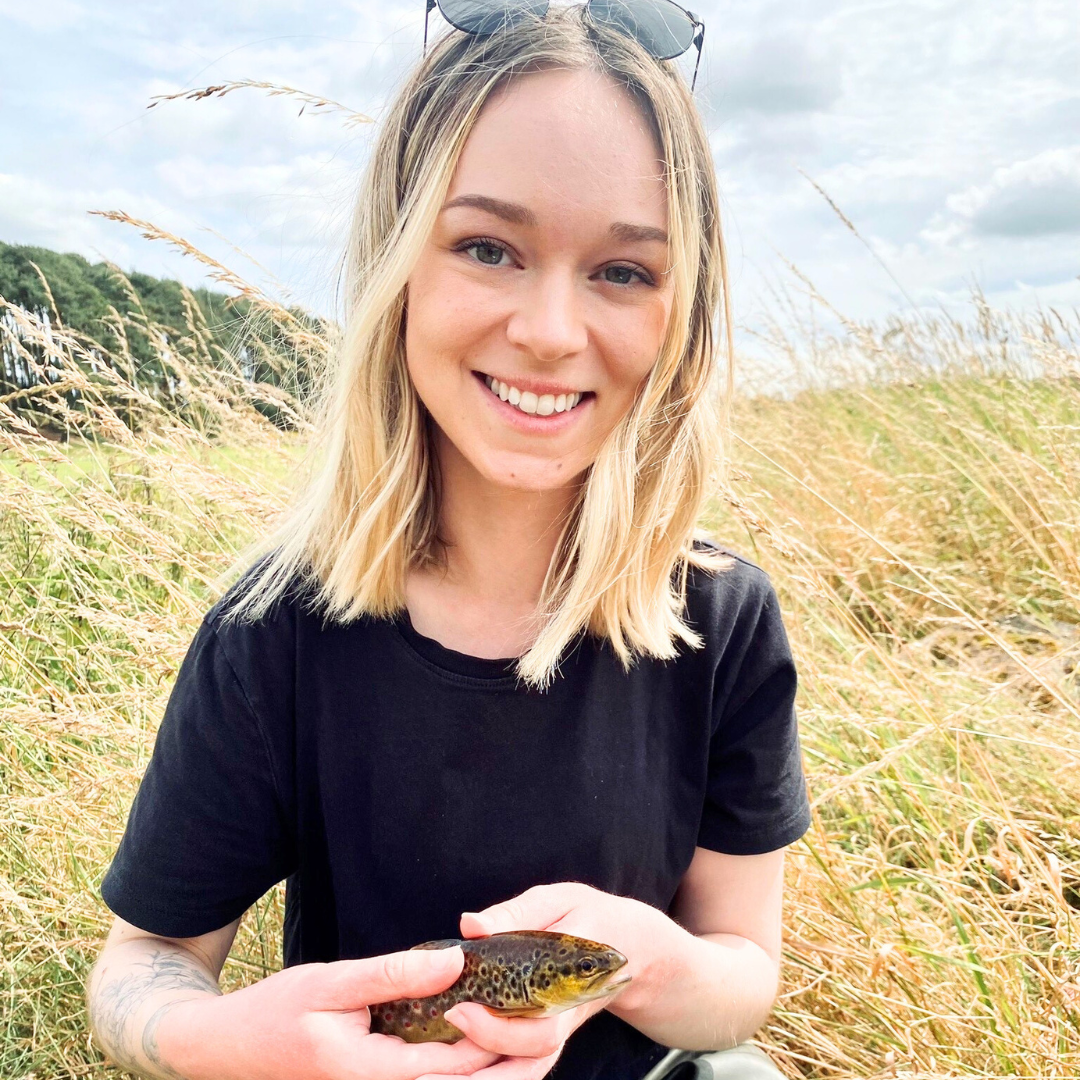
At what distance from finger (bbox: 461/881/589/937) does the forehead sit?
35.2 inches

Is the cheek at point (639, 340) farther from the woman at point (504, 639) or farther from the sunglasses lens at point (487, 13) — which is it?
the sunglasses lens at point (487, 13)

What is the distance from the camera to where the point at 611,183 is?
50.9 inches

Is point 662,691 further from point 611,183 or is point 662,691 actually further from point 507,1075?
point 611,183

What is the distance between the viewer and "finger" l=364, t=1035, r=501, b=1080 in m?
1.04

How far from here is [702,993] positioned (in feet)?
4.50

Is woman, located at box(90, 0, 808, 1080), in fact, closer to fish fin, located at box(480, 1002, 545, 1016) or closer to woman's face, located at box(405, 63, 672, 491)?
woman's face, located at box(405, 63, 672, 491)

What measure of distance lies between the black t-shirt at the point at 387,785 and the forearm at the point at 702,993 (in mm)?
123

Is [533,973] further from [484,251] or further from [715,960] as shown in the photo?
[484,251]

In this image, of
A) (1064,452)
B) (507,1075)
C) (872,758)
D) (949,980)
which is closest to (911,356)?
(1064,452)

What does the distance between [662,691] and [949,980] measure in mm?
975

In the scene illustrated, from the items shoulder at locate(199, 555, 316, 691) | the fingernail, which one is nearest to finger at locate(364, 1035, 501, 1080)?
the fingernail

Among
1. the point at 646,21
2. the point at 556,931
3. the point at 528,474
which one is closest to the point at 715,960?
the point at 556,931

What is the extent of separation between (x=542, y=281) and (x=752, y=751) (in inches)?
32.2

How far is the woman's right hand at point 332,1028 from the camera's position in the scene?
103cm
